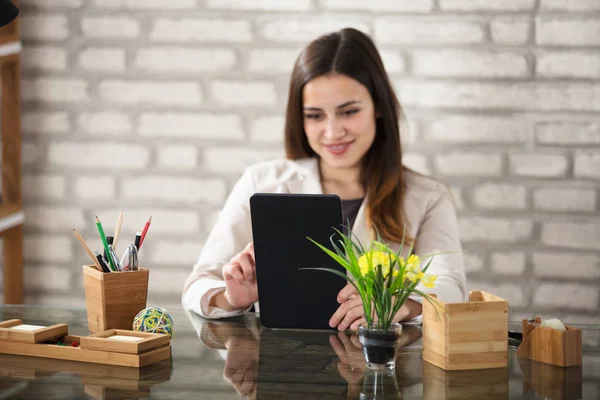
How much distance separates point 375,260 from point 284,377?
0.24m

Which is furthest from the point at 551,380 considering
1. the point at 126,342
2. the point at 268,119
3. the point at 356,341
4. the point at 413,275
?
the point at 268,119

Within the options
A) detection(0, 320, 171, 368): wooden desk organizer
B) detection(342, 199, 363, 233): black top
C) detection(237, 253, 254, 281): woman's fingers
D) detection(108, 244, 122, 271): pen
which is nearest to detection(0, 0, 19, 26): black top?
detection(108, 244, 122, 271): pen

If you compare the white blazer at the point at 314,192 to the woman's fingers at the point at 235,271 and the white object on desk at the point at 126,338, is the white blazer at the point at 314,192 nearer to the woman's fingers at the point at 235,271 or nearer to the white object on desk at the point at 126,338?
the woman's fingers at the point at 235,271

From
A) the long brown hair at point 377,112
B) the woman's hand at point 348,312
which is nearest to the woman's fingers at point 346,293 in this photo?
the woman's hand at point 348,312

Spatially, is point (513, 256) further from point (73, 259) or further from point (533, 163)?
point (73, 259)

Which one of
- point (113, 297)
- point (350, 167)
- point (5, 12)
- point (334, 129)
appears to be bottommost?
point (113, 297)

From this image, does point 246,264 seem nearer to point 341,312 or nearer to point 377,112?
point 341,312

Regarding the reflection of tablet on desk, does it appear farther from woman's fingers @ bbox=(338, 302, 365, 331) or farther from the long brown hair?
the long brown hair

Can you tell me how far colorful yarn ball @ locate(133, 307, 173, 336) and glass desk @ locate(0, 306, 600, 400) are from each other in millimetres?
41

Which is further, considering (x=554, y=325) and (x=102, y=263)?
(x=102, y=263)

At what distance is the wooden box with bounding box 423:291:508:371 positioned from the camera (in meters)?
1.30

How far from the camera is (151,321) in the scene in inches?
57.6

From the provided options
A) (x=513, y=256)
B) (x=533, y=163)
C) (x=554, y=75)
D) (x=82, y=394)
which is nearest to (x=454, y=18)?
(x=554, y=75)

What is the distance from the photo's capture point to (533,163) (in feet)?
8.66
